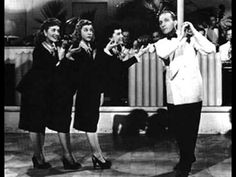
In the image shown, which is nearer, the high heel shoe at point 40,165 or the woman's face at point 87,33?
the woman's face at point 87,33

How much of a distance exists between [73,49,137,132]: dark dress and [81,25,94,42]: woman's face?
0.36 ft

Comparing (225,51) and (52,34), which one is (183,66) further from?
(52,34)

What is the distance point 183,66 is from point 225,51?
1.25 ft

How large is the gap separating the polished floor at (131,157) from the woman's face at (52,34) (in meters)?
0.83

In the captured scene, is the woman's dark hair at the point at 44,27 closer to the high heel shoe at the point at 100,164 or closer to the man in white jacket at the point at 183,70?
the man in white jacket at the point at 183,70

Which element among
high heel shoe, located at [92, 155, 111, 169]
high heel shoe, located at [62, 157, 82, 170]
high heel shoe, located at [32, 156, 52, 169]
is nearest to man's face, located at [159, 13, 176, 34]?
high heel shoe, located at [92, 155, 111, 169]

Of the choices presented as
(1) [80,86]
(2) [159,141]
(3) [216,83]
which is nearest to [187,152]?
(2) [159,141]

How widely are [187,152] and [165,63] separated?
78 centimetres

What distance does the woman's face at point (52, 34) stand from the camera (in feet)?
15.9

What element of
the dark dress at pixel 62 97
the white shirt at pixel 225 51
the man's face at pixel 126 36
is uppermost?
the man's face at pixel 126 36

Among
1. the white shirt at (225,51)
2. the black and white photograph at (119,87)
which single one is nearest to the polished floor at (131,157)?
the black and white photograph at (119,87)

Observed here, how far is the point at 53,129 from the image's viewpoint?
4914 millimetres

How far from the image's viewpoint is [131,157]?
4.89 metres

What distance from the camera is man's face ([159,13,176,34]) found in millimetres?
4758
